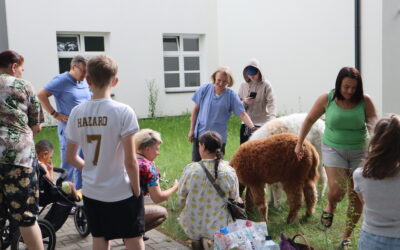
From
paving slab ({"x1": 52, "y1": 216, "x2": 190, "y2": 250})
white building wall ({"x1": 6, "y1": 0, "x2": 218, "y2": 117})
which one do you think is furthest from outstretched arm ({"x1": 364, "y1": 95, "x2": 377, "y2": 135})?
white building wall ({"x1": 6, "y1": 0, "x2": 218, "y2": 117})

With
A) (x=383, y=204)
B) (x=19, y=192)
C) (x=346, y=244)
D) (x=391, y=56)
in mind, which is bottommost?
(x=346, y=244)

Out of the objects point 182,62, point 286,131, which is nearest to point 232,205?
point 286,131

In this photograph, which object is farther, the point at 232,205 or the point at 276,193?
the point at 276,193

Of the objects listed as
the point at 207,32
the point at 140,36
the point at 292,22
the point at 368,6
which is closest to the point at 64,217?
the point at 368,6

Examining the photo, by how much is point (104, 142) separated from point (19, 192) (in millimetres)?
1001

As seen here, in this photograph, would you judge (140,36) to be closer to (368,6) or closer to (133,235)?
(368,6)

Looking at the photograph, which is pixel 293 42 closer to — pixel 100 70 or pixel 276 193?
pixel 276 193

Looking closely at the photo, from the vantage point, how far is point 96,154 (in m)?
3.22

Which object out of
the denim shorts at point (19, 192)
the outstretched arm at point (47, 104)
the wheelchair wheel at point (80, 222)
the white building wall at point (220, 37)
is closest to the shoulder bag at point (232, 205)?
the denim shorts at point (19, 192)

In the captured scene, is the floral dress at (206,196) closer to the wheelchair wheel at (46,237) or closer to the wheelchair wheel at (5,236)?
the wheelchair wheel at (46,237)

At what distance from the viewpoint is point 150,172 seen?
145 inches

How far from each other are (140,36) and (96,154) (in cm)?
1457

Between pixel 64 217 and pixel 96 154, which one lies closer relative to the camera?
pixel 96 154

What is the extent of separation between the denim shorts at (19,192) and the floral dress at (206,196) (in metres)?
1.37
